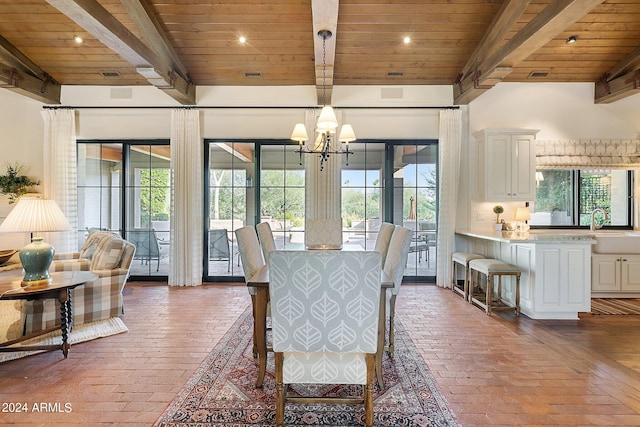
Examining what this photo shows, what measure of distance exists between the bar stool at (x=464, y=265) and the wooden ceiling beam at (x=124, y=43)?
4733 millimetres

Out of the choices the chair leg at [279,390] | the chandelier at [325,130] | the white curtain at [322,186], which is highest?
the chandelier at [325,130]

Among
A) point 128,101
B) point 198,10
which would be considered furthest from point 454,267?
point 128,101

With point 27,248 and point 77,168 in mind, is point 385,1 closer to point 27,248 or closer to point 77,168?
point 27,248

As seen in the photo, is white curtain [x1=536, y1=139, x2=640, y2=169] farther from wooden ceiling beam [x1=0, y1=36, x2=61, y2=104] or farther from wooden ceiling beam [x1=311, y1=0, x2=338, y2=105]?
wooden ceiling beam [x1=0, y1=36, x2=61, y2=104]

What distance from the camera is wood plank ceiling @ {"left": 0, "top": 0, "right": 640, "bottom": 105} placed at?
375cm

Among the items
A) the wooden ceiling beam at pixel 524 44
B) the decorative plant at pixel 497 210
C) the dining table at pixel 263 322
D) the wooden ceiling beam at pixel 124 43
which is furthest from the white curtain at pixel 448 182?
the wooden ceiling beam at pixel 124 43

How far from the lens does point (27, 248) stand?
103 inches

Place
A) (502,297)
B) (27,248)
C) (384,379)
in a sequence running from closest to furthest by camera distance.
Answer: (384,379) → (27,248) → (502,297)

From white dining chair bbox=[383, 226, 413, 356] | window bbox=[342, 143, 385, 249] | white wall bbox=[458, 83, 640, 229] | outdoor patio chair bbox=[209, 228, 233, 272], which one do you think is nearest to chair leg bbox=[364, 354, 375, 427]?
white dining chair bbox=[383, 226, 413, 356]

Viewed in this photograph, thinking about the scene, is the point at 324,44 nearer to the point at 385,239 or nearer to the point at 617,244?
the point at 385,239

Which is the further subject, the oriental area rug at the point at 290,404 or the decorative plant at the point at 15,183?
the decorative plant at the point at 15,183

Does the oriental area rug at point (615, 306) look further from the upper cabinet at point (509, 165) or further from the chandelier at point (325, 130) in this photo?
the chandelier at point (325, 130)

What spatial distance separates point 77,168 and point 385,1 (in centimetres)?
538

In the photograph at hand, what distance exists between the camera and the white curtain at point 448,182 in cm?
503
